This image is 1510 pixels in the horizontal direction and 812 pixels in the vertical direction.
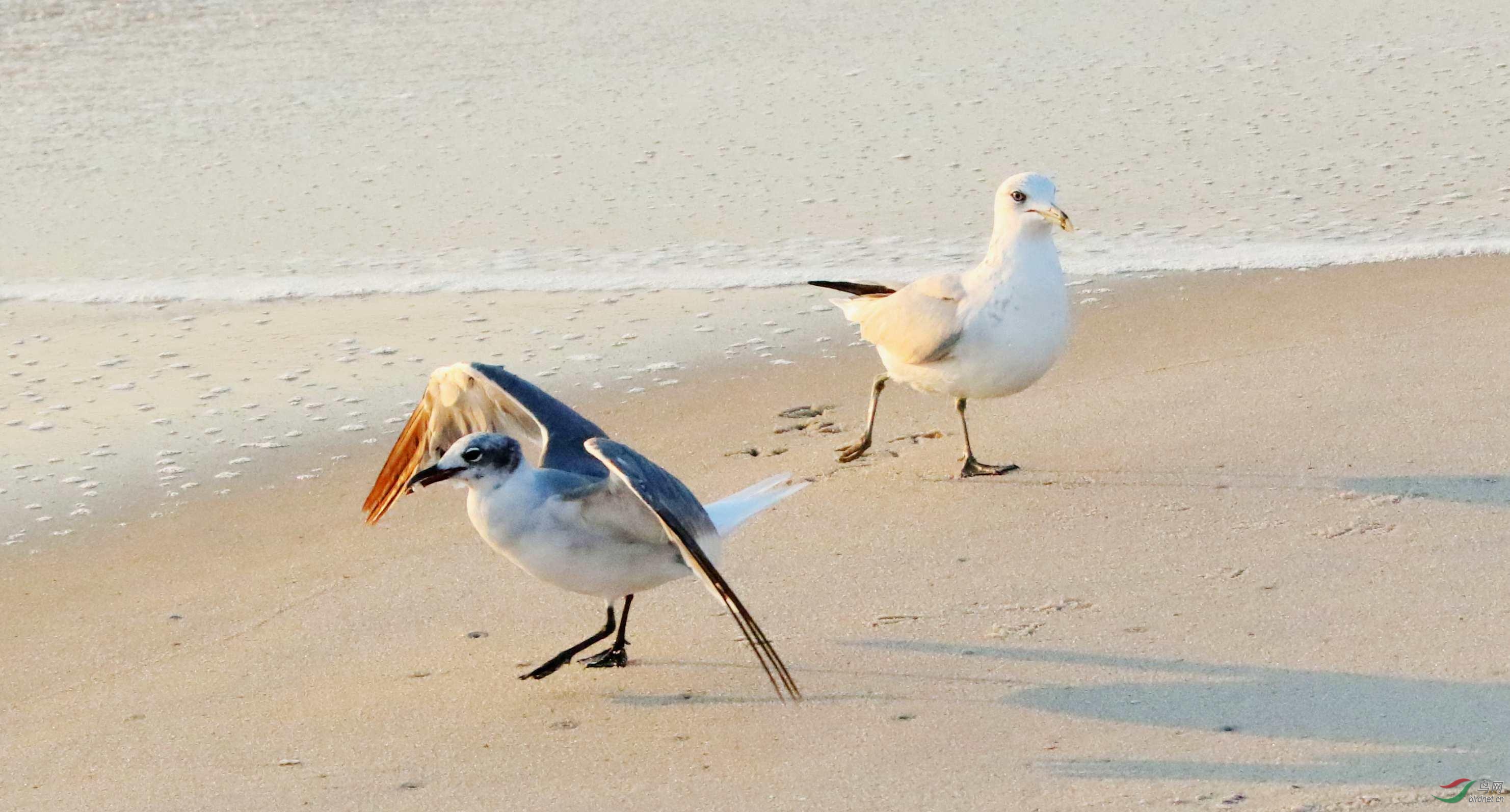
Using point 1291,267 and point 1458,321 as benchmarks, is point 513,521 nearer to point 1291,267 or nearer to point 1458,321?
point 1458,321

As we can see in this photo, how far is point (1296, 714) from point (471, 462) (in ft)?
6.06

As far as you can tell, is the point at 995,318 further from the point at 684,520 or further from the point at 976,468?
the point at 684,520

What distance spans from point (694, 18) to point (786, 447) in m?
7.69

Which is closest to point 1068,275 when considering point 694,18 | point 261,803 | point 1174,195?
point 1174,195

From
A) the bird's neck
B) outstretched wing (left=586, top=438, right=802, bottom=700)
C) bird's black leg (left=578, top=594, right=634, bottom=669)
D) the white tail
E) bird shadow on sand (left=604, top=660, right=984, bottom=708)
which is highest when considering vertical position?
the bird's neck

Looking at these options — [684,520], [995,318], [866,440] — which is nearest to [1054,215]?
[995,318]

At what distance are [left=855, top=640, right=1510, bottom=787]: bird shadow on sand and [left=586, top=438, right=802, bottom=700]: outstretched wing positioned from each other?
55cm

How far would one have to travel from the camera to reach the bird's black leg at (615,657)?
4.07 metres

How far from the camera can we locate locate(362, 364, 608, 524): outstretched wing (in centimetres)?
428

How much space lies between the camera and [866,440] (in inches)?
211

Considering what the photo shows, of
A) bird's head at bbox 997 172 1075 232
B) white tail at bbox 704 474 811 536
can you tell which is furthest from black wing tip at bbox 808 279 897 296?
white tail at bbox 704 474 811 536

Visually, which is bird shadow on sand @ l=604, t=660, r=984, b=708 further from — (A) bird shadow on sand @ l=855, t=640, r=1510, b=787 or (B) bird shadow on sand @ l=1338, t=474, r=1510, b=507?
(B) bird shadow on sand @ l=1338, t=474, r=1510, b=507

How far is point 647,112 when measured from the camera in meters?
10.6

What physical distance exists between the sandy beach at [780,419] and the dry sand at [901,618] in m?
0.02
